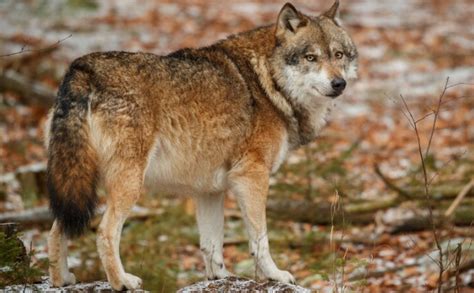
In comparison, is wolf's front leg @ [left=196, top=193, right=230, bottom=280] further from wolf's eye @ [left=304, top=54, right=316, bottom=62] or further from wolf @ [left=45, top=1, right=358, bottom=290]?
wolf's eye @ [left=304, top=54, right=316, bottom=62]

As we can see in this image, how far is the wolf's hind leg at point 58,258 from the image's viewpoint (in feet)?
17.7

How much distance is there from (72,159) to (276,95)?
6.40ft

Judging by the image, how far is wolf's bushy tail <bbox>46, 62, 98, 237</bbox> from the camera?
5.04 m

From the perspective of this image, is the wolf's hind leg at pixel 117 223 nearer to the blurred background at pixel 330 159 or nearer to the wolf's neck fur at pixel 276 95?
the blurred background at pixel 330 159

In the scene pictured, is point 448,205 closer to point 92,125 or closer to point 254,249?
point 254,249

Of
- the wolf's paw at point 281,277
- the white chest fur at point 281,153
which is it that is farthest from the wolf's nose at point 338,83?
Answer: the wolf's paw at point 281,277

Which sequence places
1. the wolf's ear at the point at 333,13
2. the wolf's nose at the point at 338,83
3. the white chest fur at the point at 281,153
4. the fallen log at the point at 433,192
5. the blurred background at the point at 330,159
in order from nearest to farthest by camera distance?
the wolf's nose at the point at 338,83 → the white chest fur at the point at 281,153 → the wolf's ear at the point at 333,13 → the blurred background at the point at 330,159 → the fallen log at the point at 433,192

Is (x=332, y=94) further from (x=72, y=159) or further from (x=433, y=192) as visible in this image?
(x=433, y=192)

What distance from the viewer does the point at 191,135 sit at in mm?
5910

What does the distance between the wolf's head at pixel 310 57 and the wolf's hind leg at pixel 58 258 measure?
219cm

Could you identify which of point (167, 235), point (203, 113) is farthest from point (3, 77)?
point (203, 113)

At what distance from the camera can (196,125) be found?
5.93m

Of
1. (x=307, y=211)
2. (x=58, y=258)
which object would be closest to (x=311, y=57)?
(x=58, y=258)

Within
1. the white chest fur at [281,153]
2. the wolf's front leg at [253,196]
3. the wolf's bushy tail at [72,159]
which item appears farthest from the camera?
the white chest fur at [281,153]
